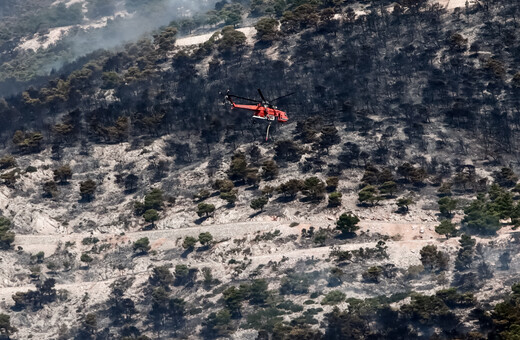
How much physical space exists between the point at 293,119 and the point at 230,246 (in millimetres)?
41445

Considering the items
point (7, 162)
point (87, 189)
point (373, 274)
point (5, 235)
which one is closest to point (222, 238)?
point (373, 274)

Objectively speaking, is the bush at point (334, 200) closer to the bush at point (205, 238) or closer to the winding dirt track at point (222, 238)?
the winding dirt track at point (222, 238)

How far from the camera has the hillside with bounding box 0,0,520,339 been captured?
102812 millimetres

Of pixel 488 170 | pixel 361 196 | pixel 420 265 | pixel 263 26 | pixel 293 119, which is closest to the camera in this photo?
pixel 420 265

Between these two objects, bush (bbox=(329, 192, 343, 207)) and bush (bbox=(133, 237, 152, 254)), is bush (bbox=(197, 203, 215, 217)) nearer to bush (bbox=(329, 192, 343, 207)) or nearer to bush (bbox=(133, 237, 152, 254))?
bush (bbox=(133, 237, 152, 254))

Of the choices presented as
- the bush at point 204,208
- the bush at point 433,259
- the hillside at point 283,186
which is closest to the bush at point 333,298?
the hillside at point 283,186

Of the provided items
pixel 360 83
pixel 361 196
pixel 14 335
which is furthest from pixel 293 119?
pixel 14 335

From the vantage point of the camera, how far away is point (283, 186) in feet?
415

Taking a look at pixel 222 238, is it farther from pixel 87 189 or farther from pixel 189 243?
pixel 87 189

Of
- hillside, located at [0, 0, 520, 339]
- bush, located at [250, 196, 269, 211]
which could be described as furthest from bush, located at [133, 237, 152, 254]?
bush, located at [250, 196, 269, 211]

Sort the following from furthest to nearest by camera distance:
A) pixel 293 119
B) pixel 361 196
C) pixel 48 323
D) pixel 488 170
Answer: pixel 293 119 → pixel 488 170 → pixel 361 196 → pixel 48 323

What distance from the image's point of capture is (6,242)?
417 feet

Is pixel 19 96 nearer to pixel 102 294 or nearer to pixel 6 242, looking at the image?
pixel 6 242

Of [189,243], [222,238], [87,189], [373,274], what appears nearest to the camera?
[373,274]
